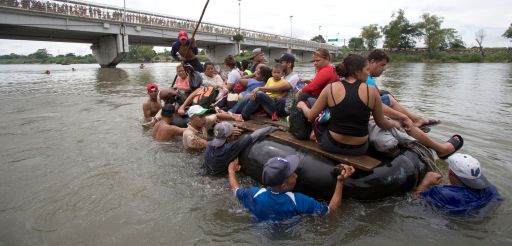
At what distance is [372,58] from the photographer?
15.3ft

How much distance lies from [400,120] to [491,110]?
753 centimetres

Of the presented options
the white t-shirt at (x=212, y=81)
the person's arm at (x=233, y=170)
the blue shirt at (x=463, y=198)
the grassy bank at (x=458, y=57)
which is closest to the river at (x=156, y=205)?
the blue shirt at (x=463, y=198)

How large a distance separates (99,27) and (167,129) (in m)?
29.2

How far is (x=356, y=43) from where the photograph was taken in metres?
94.6

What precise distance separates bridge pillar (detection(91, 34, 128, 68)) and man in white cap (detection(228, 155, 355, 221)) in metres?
34.7

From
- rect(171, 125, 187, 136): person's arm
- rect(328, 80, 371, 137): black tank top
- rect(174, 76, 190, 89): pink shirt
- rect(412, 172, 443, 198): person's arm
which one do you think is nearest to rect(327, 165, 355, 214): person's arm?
rect(328, 80, 371, 137): black tank top

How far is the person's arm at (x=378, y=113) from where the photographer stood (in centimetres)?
355

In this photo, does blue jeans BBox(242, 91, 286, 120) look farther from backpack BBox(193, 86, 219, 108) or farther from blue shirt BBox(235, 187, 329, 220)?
blue shirt BBox(235, 187, 329, 220)

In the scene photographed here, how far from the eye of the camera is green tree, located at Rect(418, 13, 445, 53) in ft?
227

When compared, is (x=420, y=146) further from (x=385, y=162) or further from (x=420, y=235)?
(x=420, y=235)

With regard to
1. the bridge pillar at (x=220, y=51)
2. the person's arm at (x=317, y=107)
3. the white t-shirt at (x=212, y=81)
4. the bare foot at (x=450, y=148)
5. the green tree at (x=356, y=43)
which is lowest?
the bare foot at (x=450, y=148)

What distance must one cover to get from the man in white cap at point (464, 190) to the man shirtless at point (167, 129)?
15.0ft

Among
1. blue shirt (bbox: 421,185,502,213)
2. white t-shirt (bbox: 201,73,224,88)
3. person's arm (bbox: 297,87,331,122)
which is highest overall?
white t-shirt (bbox: 201,73,224,88)

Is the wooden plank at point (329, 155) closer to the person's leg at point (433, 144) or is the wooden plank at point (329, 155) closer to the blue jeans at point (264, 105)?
the person's leg at point (433, 144)
